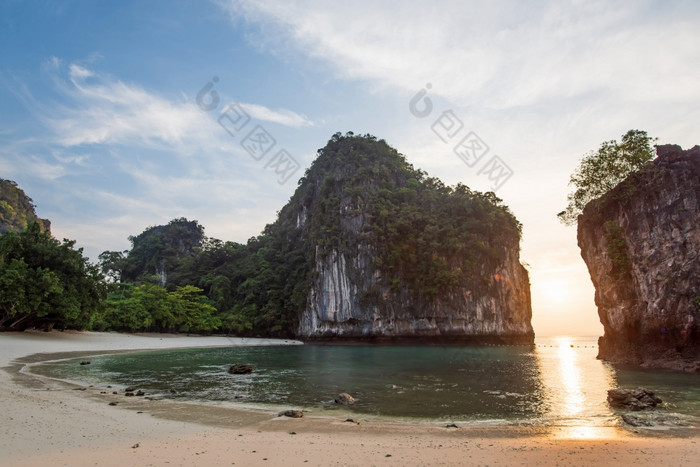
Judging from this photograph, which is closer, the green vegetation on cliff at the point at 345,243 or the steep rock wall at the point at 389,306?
the steep rock wall at the point at 389,306

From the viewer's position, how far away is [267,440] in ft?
20.9

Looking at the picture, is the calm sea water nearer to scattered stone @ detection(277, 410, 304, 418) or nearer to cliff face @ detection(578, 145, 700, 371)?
scattered stone @ detection(277, 410, 304, 418)

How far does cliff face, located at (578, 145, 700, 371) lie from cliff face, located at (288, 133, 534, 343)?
80.7 feet

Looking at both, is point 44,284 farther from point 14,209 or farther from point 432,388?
point 14,209

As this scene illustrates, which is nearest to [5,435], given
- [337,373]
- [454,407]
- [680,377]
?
[454,407]

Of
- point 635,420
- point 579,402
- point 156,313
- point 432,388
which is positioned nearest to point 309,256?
point 156,313

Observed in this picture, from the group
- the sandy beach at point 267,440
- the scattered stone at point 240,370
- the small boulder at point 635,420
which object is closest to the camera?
the sandy beach at point 267,440

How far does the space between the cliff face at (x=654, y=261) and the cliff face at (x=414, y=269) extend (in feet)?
80.7

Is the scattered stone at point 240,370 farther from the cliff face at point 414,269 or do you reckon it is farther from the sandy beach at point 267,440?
the cliff face at point 414,269

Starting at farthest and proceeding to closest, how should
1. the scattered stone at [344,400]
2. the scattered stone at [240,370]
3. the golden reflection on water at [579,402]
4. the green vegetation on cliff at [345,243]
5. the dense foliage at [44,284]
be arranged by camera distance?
the green vegetation on cliff at [345,243], the dense foliage at [44,284], the scattered stone at [240,370], the scattered stone at [344,400], the golden reflection on water at [579,402]

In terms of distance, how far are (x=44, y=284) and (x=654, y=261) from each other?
1440 inches

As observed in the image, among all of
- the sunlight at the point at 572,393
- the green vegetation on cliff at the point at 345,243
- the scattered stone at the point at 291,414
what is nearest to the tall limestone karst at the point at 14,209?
the green vegetation on cliff at the point at 345,243

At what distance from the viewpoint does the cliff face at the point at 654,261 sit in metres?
18.8

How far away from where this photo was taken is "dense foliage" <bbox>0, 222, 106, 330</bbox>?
25625 mm
